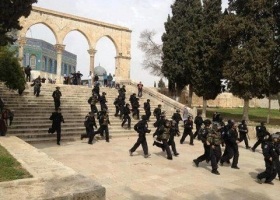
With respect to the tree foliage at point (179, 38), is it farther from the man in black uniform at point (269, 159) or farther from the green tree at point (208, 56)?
the man in black uniform at point (269, 159)

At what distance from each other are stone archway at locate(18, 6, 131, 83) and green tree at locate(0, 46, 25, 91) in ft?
38.5

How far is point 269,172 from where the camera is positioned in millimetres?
9297

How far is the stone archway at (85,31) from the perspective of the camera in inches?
1109

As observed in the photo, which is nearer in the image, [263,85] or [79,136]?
[79,136]

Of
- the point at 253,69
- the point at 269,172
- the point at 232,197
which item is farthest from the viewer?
the point at 253,69

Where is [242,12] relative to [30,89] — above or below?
above

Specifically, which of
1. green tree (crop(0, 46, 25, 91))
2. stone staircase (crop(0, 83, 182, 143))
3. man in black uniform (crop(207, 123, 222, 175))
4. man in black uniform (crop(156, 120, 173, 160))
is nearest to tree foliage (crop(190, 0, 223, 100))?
stone staircase (crop(0, 83, 182, 143))

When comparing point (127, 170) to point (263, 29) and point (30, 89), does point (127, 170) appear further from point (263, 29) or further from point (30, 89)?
point (263, 29)

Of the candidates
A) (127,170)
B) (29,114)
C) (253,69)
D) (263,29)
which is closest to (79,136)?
(29,114)

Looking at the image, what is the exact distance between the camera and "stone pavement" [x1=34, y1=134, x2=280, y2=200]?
26.8 ft

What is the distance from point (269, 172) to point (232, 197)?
1.92m

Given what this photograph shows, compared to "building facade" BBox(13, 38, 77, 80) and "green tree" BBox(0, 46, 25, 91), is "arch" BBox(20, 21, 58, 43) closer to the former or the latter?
"green tree" BBox(0, 46, 25, 91)

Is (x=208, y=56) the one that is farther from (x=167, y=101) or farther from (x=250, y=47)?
(x=167, y=101)

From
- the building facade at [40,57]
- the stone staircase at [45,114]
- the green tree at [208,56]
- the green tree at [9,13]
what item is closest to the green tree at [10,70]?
the stone staircase at [45,114]
